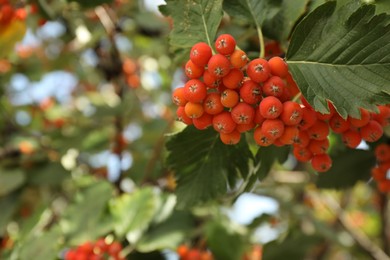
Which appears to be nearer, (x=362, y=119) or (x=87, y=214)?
(x=362, y=119)

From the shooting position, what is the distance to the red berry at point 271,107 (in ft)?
4.49

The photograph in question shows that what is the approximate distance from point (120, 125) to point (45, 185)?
74 cm

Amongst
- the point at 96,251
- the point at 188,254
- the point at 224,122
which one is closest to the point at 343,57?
the point at 224,122

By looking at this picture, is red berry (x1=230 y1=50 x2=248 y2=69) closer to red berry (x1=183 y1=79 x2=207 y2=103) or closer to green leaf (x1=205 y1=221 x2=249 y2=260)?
red berry (x1=183 y1=79 x2=207 y2=103)

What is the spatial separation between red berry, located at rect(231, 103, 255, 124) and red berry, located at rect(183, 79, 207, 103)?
0.10m

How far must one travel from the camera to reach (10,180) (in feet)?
10.9

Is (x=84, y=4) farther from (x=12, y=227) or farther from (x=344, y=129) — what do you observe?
(x=12, y=227)

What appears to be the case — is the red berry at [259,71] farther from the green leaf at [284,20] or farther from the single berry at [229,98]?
the green leaf at [284,20]

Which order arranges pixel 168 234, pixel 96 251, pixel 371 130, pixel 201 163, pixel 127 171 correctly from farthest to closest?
1. pixel 127 171
2. pixel 168 234
3. pixel 96 251
4. pixel 201 163
5. pixel 371 130

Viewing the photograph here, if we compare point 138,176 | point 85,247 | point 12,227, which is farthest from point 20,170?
point 85,247

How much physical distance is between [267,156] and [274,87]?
1.61ft

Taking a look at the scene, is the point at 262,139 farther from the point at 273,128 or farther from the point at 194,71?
the point at 194,71

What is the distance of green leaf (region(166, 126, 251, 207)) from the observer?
179 centimetres

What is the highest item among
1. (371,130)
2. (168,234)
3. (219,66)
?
(219,66)
